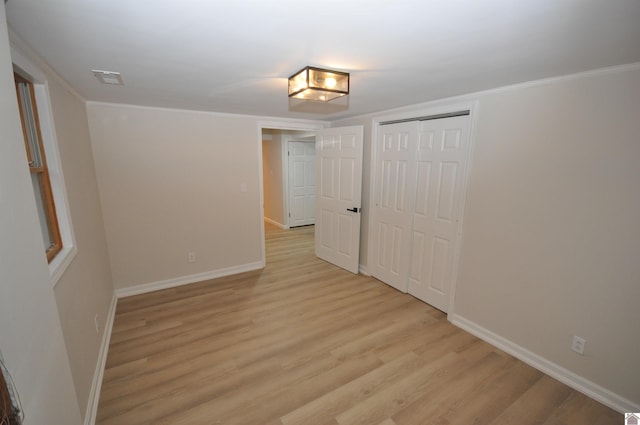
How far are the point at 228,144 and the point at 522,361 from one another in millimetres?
3732

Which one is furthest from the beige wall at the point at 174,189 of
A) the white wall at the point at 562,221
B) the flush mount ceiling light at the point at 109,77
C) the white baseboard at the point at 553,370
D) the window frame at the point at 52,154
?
the white baseboard at the point at 553,370

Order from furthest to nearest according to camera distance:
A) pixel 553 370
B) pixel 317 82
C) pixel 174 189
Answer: pixel 174 189 → pixel 553 370 → pixel 317 82

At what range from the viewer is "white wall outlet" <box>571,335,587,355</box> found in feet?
6.33

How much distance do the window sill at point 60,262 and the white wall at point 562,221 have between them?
9.75 feet

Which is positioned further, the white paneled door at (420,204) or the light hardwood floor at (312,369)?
the white paneled door at (420,204)

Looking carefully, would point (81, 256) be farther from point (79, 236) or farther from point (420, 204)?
point (420, 204)

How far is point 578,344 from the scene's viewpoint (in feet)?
6.40

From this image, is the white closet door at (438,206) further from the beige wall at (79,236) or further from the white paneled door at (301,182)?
the white paneled door at (301,182)

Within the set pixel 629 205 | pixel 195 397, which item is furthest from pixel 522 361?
pixel 195 397

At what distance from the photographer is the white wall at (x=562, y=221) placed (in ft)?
5.62

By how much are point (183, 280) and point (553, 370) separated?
3.80m

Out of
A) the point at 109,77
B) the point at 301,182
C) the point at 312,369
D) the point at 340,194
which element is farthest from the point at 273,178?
the point at 312,369

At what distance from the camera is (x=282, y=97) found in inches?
102

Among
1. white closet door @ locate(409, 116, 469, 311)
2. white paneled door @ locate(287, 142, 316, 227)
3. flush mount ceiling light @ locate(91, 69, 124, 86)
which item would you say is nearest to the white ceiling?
flush mount ceiling light @ locate(91, 69, 124, 86)
